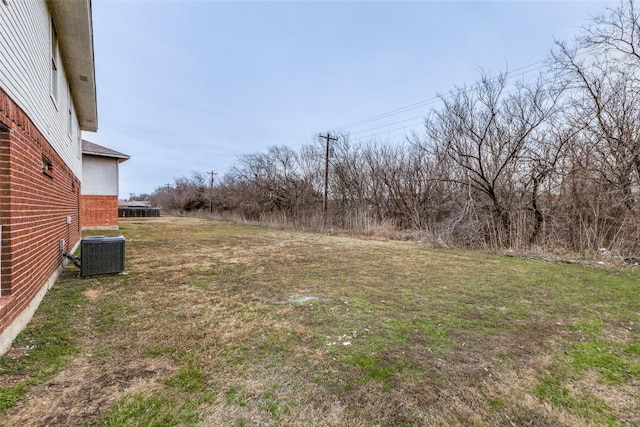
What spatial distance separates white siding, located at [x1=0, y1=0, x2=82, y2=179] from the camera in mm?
2680

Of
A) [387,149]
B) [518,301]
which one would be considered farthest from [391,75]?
[518,301]

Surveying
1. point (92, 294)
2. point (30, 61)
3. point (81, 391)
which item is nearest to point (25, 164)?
point (30, 61)

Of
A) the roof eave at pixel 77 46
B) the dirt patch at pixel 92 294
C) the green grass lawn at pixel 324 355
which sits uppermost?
the roof eave at pixel 77 46

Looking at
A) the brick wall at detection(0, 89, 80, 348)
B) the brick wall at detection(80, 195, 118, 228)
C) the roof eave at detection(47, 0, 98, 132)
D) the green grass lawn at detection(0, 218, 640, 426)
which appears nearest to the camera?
the green grass lawn at detection(0, 218, 640, 426)

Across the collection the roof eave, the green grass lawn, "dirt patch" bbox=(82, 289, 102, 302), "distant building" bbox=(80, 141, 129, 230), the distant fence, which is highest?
the roof eave

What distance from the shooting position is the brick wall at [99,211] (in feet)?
46.2

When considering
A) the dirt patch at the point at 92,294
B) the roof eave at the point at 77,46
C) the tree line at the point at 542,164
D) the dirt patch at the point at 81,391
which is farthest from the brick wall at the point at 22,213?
the tree line at the point at 542,164

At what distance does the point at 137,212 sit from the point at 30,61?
33198mm

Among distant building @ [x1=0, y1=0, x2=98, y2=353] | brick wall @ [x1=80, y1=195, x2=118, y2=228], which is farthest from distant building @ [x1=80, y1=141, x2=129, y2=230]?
distant building @ [x1=0, y1=0, x2=98, y2=353]

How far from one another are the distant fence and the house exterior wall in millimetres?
30614

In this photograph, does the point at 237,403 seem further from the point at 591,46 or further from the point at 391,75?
the point at 391,75

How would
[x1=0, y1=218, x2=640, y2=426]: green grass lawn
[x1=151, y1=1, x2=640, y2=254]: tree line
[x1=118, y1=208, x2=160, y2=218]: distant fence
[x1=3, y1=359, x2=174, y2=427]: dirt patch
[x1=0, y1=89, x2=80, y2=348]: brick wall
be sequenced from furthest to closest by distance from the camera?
[x1=118, y1=208, x2=160, y2=218]: distant fence → [x1=151, y1=1, x2=640, y2=254]: tree line → [x1=0, y1=89, x2=80, y2=348]: brick wall → [x1=0, y1=218, x2=640, y2=426]: green grass lawn → [x1=3, y1=359, x2=174, y2=427]: dirt patch

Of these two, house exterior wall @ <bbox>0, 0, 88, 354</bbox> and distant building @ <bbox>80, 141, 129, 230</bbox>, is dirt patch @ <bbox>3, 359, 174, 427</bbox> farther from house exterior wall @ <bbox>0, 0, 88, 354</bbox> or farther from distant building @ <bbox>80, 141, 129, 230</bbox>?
distant building @ <bbox>80, 141, 129, 230</bbox>

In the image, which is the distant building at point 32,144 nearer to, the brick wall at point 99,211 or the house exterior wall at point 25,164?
the house exterior wall at point 25,164
